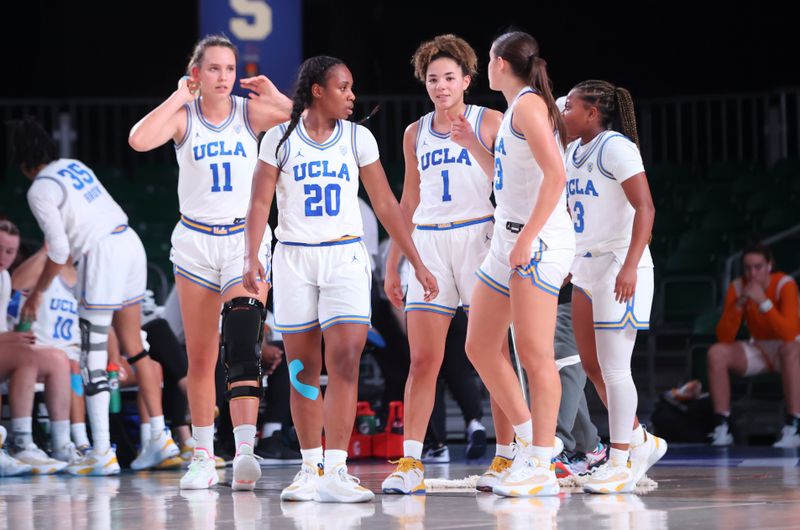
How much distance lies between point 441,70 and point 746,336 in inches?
175

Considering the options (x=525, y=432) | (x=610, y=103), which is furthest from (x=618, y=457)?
(x=610, y=103)

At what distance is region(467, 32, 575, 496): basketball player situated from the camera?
4402 millimetres

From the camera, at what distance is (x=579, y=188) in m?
5.01

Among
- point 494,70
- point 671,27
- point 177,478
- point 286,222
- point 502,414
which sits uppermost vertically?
point 671,27

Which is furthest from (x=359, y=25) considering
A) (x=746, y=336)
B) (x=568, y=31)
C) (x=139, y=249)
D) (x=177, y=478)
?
(x=177, y=478)

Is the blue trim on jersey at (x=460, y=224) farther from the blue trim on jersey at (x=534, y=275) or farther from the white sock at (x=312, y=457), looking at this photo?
the white sock at (x=312, y=457)

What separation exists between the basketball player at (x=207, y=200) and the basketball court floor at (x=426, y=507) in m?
0.41

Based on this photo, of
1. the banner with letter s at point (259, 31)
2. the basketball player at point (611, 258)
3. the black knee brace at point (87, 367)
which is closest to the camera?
the basketball player at point (611, 258)

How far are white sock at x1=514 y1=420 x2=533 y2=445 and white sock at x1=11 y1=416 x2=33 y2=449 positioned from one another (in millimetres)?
3088

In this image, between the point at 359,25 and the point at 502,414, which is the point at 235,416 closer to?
the point at 502,414

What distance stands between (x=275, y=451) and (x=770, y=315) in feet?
11.0

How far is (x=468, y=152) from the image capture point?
16.4 feet

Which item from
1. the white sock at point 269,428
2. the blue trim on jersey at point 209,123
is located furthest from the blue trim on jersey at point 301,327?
the white sock at point 269,428

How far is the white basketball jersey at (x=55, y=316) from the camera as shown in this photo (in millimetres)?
7133
